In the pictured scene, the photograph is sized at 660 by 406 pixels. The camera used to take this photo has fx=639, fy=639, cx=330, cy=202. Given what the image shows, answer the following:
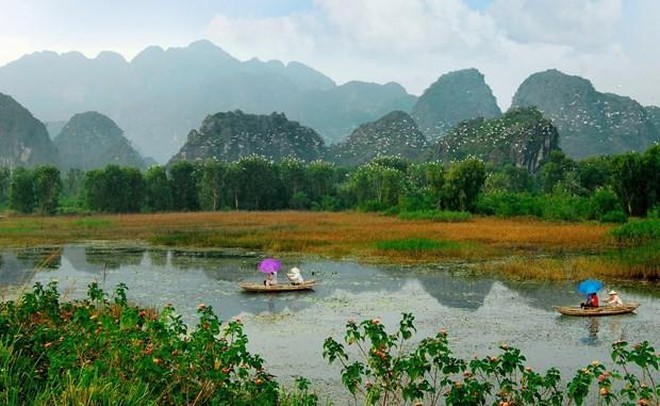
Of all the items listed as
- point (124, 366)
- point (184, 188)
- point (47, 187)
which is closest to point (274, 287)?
point (124, 366)

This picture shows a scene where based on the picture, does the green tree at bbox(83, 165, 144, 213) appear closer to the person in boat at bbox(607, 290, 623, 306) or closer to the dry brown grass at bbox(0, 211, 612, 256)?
the dry brown grass at bbox(0, 211, 612, 256)

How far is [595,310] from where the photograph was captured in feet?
50.4

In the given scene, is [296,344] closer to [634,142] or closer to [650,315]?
[650,315]

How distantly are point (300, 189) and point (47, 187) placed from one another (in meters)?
30.1

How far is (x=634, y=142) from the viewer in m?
189

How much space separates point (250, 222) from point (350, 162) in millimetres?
122367

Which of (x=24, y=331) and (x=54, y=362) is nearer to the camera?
(x=54, y=362)

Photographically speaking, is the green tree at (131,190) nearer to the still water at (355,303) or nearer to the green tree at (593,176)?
the still water at (355,303)

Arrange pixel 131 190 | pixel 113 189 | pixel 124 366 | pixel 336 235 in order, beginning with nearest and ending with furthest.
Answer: pixel 124 366 → pixel 336 235 → pixel 113 189 → pixel 131 190

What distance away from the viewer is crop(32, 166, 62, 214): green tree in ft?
215

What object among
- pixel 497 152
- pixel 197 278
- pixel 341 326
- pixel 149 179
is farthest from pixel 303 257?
pixel 497 152

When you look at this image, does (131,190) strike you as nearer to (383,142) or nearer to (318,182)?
(318,182)

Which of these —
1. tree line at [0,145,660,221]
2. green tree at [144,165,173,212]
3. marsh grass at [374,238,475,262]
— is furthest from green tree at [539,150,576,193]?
marsh grass at [374,238,475,262]

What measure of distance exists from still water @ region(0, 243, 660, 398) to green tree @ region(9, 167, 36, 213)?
43.8 m
